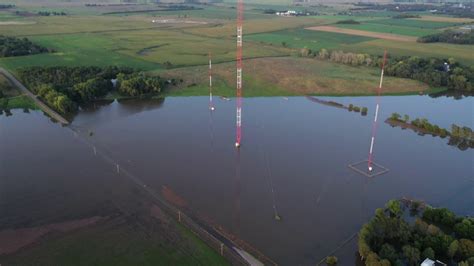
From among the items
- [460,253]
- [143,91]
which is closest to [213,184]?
[460,253]

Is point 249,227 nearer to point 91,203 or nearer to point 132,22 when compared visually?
point 91,203

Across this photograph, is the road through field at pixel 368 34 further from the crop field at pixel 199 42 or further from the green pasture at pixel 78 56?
the green pasture at pixel 78 56

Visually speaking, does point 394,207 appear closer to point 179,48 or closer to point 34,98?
point 34,98

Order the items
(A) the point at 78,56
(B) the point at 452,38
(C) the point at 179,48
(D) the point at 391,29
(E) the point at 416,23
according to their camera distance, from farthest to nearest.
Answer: (E) the point at 416,23, (D) the point at 391,29, (B) the point at 452,38, (C) the point at 179,48, (A) the point at 78,56

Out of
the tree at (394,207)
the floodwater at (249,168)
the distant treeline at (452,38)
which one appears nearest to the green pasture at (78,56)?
the floodwater at (249,168)

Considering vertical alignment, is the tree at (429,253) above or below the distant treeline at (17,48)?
below

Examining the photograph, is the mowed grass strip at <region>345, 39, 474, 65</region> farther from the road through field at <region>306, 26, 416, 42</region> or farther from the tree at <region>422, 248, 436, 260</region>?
the tree at <region>422, 248, 436, 260</region>

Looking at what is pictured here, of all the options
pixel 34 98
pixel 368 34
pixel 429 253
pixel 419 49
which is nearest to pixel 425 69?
pixel 419 49
